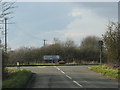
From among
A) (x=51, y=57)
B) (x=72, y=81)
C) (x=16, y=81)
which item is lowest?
(x=72, y=81)

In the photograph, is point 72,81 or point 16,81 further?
point 72,81

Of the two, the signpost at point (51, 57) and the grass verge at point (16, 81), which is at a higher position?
the signpost at point (51, 57)

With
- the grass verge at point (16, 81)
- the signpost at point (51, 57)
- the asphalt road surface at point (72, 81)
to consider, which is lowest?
the asphalt road surface at point (72, 81)

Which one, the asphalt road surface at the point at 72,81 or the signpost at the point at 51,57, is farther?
the signpost at the point at 51,57

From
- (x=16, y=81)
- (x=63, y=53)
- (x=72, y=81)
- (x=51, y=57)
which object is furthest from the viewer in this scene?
(x=63, y=53)

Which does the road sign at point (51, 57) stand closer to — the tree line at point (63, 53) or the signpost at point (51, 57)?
the signpost at point (51, 57)

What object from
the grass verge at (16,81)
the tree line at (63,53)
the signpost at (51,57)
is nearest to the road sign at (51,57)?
the signpost at (51,57)

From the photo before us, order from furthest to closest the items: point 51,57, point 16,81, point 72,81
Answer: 1. point 51,57
2. point 72,81
3. point 16,81

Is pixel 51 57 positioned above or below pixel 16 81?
above

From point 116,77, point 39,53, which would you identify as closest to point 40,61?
point 39,53

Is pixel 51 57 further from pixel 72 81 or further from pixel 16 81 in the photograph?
pixel 16 81

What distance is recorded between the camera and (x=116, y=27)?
27234mm

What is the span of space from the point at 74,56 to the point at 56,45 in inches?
276

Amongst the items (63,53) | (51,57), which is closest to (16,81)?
(51,57)
